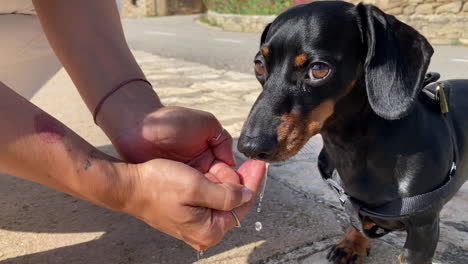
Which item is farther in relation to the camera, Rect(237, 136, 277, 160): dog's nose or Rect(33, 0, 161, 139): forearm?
Rect(33, 0, 161, 139): forearm

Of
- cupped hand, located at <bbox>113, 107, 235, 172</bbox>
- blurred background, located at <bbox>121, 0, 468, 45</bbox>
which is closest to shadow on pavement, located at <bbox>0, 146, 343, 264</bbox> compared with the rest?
cupped hand, located at <bbox>113, 107, 235, 172</bbox>

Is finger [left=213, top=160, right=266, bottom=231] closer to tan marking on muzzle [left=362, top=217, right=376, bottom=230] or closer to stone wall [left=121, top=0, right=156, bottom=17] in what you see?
tan marking on muzzle [left=362, top=217, right=376, bottom=230]

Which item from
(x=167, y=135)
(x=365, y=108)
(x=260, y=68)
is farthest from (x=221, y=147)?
(x=365, y=108)

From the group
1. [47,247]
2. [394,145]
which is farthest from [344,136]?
[47,247]

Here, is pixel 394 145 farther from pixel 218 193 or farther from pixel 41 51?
pixel 41 51

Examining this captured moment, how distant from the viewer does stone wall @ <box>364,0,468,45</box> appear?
899 centimetres

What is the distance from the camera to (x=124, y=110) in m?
1.87

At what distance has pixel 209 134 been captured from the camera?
1.90 metres

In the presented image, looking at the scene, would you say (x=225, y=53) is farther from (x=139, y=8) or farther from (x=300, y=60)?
(x=139, y=8)

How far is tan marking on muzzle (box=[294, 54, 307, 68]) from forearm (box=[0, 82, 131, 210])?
699 mm

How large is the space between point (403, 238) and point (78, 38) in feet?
5.41

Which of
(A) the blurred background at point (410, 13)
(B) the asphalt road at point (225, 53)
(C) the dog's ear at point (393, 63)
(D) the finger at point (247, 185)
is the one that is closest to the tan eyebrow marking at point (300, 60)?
(C) the dog's ear at point (393, 63)

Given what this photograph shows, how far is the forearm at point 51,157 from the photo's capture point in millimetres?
1336

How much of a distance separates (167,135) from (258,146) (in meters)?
0.47
